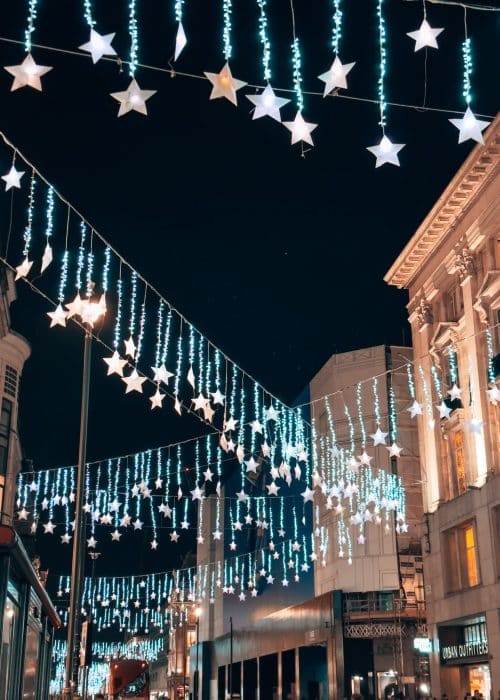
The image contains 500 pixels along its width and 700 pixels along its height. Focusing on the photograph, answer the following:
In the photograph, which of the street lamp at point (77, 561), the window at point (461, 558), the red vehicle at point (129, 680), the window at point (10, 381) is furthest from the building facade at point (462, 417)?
the window at point (10, 381)

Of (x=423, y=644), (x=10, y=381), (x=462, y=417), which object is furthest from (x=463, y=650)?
(x=10, y=381)

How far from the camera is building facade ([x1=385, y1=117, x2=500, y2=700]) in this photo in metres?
28.9

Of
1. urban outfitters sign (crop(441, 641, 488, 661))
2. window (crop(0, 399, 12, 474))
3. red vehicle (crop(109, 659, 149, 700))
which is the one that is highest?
window (crop(0, 399, 12, 474))

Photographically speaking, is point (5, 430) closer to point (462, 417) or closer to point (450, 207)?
point (462, 417)

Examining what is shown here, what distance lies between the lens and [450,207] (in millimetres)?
32094

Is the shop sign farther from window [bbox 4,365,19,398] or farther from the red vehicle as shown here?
window [bbox 4,365,19,398]

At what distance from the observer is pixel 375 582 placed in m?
42.0

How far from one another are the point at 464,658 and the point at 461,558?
139 inches

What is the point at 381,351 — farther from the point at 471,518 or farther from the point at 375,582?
the point at 471,518

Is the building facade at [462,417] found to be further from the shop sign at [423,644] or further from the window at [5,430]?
the window at [5,430]

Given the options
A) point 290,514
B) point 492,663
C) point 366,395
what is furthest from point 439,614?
point 290,514

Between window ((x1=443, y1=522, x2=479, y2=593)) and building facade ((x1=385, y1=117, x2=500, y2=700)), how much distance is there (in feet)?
0.12

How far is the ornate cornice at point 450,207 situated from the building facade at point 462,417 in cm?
5

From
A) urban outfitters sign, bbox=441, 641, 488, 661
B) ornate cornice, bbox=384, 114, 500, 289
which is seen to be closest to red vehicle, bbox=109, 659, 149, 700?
urban outfitters sign, bbox=441, 641, 488, 661
